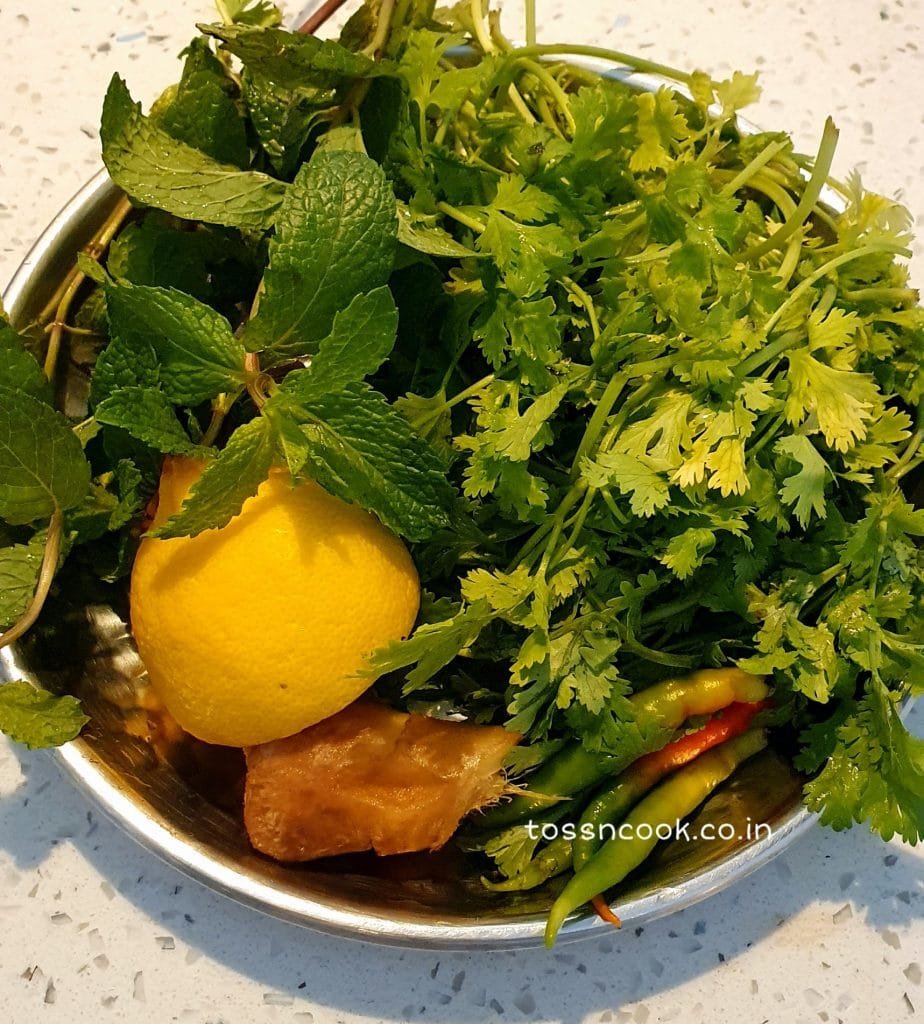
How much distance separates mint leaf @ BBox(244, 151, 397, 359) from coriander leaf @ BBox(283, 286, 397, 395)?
3 centimetres

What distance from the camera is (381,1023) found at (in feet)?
2.66

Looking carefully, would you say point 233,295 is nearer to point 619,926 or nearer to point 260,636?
point 260,636

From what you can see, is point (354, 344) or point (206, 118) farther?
point (206, 118)

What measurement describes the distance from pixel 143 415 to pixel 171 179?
186mm

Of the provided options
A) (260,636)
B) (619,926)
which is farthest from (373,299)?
(619,926)

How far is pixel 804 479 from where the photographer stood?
2.20 ft

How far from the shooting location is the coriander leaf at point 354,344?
1.98 ft

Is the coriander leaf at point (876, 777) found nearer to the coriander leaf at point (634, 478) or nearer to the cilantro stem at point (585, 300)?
the coriander leaf at point (634, 478)

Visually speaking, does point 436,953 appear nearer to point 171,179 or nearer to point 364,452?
point 364,452

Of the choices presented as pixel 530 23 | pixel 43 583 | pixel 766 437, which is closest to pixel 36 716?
pixel 43 583

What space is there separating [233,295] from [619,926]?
627 millimetres

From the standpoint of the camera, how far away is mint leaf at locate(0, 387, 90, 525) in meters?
0.65

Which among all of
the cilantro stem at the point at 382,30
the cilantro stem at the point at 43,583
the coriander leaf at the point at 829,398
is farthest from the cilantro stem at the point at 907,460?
the cilantro stem at the point at 43,583

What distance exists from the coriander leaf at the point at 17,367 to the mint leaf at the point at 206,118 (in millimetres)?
209
